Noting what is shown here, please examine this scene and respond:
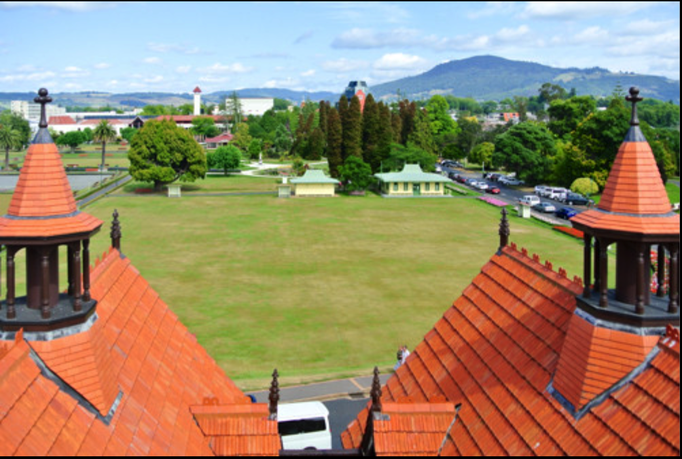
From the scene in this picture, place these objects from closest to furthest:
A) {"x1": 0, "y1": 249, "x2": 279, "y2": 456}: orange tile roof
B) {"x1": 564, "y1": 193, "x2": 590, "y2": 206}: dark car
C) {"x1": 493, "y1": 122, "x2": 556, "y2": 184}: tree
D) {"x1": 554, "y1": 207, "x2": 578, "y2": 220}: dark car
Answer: {"x1": 0, "y1": 249, "x2": 279, "y2": 456}: orange tile roof < {"x1": 554, "y1": 207, "x2": 578, "y2": 220}: dark car < {"x1": 564, "y1": 193, "x2": 590, "y2": 206}: dark car < {"x1": 493, "y1": 122, "x2": 556, "y2": 184}: tree

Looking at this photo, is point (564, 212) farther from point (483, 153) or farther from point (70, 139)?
point (70, 139)

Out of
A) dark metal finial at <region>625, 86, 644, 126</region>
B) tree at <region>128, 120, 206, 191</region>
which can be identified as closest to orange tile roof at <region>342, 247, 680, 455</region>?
dark metal finial at <region>625, 86, 644, 126</region>

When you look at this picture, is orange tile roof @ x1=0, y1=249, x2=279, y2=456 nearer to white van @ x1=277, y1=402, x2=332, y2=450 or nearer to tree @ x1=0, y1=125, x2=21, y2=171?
white van @ x1=277, y1=402, x2=332, y2=450

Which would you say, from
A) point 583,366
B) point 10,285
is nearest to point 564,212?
point 583,366

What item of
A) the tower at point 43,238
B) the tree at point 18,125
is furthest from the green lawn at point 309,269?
the tower at point 43,238

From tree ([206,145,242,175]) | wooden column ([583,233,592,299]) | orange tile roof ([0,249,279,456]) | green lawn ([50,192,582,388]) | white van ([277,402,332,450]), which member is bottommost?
white van ([277,402,332,450])

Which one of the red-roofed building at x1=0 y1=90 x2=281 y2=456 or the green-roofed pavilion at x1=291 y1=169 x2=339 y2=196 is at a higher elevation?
the green-roofed pavilion at x1=291 y1=169 x2=339 y2=196

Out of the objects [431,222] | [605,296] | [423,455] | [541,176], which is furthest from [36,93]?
[541,176]

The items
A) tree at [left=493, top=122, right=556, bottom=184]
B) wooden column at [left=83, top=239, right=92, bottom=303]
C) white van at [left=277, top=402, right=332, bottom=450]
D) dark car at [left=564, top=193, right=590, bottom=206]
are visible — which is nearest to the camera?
wooden column at [left=83, top=239, right=92, bottom=303]
